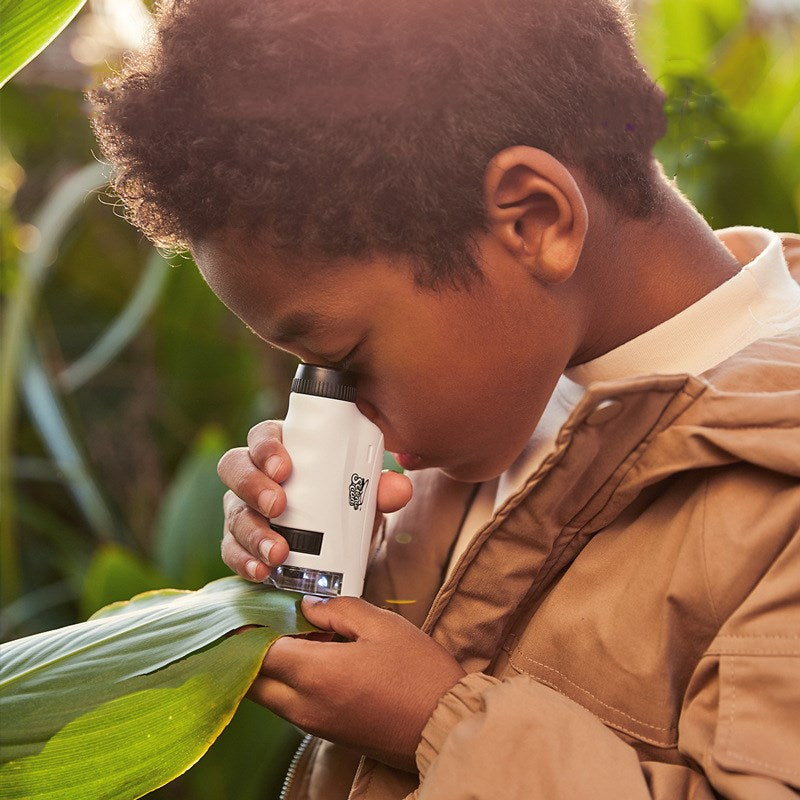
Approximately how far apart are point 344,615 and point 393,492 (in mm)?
111

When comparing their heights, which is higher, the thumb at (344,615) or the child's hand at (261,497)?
the child's hand at (261,497)

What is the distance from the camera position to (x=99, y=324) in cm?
212

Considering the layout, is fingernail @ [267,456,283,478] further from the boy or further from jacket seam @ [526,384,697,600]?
jacket seam @ [526,384,697,600]

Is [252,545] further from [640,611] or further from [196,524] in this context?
[196,524]

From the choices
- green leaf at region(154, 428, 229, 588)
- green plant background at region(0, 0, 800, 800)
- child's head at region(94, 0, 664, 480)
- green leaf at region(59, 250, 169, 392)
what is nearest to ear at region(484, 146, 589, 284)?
child's head at region(94, 0, 664, 480)

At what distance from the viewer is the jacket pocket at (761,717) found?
590 mm

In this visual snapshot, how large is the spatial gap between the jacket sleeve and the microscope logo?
0.17 metres

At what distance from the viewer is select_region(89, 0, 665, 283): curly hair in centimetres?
70

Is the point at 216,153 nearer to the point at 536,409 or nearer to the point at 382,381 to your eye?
the point at 382,381

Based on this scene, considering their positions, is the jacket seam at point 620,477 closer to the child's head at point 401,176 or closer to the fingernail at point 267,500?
Result: the child's head at point 401,176

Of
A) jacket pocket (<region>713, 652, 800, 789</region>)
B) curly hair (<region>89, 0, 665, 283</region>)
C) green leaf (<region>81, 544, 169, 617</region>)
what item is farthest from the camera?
Result: green leaf (<region>81, 544, 169, 617</region>)

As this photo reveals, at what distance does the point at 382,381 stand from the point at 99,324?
1.50 metres

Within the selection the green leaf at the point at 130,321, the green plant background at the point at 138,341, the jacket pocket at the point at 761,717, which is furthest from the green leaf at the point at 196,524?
the jacket pocket at the point at 761,717

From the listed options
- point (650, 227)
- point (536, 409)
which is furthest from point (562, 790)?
point (650, 227)
